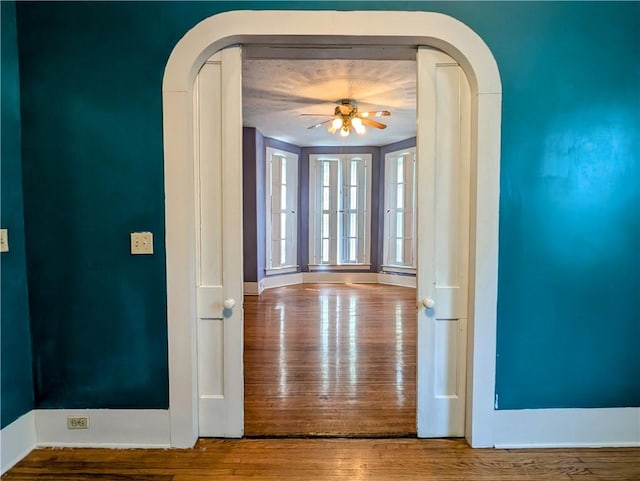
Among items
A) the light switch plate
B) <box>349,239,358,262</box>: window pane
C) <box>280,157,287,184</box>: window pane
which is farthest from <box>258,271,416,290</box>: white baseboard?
the light switch plate

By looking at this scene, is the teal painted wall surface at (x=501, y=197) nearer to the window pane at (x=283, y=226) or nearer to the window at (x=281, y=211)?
the window at (x=281, y=211)

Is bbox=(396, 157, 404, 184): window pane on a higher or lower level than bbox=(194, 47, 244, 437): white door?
higher

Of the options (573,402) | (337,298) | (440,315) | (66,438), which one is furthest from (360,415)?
(337,298)

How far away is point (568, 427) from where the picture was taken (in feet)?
6.67

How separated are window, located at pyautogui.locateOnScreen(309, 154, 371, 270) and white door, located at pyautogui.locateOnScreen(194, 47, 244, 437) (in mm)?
5161

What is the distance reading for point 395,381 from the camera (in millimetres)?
2863

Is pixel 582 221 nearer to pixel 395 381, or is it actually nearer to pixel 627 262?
pixel 627 262

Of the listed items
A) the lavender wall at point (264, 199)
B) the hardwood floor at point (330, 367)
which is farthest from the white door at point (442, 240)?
the lavender wall at point (264, 199)

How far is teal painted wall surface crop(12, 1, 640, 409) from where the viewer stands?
1.92 meters

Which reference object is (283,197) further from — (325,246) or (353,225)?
(353,225)

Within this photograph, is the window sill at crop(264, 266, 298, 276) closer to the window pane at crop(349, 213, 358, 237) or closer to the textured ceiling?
the window pane at crop(349, 213, 358, 237)

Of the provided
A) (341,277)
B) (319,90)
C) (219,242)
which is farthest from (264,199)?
(219,242)

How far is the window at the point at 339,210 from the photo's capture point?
23.5ft

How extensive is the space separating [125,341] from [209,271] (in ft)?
1.95
